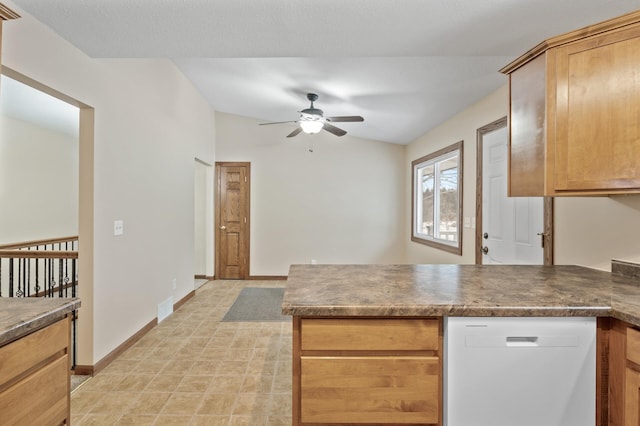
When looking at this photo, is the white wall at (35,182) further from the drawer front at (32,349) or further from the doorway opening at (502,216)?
the doorway opening at (502,216)

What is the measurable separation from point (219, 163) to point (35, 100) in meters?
2.56

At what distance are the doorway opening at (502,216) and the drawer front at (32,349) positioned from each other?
2.94 m

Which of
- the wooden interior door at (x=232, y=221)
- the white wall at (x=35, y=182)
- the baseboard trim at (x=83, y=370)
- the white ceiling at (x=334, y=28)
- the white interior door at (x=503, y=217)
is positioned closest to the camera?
the white ceiling at (x=334, y=28)

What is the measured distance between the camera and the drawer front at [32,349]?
43.1 inches

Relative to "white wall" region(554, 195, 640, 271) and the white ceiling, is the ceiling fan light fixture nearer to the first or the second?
the white ceiling

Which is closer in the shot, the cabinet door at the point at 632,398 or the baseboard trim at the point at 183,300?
the cabinet door at the point at 632,398

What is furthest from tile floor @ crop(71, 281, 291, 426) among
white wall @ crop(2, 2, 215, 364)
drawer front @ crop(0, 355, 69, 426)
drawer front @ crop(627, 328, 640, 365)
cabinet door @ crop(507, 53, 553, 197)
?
cabinet door @ crop(507, 53, 553, 197)

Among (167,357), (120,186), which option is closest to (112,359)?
(167,357)

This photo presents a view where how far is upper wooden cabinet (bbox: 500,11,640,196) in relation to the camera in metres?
1.58

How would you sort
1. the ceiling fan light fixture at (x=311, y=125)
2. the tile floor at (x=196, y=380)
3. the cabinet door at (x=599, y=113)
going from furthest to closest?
the ceiling fan light fixture at (x=311, y=125) < the tile floor at (x=196, y=380) < the cabinet door at (x=599, y=113)

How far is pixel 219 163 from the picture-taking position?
5887 millimetres

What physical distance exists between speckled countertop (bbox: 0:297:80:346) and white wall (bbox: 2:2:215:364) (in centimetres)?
129

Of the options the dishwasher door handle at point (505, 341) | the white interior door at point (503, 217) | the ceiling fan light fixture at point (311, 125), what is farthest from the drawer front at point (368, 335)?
the ceiling fan light fixture at point (311, 125)

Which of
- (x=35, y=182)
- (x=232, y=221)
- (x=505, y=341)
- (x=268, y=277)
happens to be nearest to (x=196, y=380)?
(x=505, y=341)
